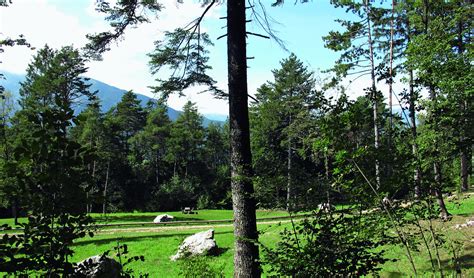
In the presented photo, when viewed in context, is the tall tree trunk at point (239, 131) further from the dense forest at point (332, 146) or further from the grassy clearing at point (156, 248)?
the grassy clearing at point (156, 248)

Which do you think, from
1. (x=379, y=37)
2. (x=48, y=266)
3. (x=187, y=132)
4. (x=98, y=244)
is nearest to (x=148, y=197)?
(x=187, y=132)

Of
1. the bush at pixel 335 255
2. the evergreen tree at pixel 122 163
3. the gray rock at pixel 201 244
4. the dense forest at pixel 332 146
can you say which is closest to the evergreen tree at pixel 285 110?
the dense forest at pixel 332 146

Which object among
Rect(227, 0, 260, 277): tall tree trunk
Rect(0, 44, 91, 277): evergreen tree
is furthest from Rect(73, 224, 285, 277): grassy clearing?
Rect(0, 44, 91, 277): evergreen tree

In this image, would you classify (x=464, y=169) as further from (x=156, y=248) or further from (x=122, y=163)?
(x=122, y=163)

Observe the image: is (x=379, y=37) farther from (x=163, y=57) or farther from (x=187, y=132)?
(x=187, y=132)

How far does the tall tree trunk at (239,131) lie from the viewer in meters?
5.16

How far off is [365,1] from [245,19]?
14.6 meters

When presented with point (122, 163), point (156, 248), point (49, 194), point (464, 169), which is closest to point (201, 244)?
point (156, 248)

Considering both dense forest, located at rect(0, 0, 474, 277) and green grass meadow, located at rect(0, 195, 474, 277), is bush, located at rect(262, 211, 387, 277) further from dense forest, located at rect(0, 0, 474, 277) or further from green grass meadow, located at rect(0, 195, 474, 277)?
green grass meadow, located at rect(0, 195, 474, 277)

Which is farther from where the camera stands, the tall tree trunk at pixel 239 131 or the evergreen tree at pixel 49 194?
the tall tree trunk at pixel 239 131

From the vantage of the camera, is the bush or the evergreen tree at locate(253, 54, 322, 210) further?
the evergreen tree at locate(253, 54, 322, 210)

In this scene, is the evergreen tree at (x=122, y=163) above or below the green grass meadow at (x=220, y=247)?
above

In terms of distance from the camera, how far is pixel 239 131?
5.51 meters

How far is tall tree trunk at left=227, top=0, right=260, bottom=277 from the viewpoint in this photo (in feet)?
16.9
